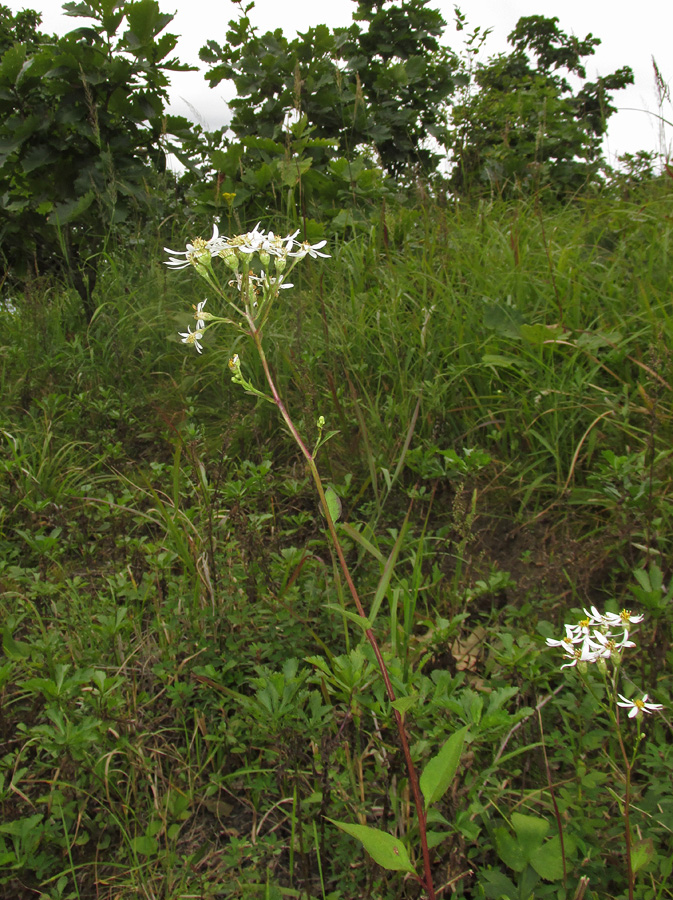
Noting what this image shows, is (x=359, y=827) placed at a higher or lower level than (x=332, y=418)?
lower

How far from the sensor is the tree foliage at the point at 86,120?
3.40 metres

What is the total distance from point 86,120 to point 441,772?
3.70m

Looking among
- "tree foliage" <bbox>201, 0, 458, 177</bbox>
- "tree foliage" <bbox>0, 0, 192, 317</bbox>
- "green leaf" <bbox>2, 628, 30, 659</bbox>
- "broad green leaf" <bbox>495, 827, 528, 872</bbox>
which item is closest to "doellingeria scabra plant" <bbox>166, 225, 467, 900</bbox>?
"broad green leaf" <bbox>495, 827, 528, 872</bbox>

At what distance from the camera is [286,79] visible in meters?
4.27

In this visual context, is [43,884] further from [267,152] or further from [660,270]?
[267,152]

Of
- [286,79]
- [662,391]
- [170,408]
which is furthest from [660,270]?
[286,79]

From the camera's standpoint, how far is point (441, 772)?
33.8 inches

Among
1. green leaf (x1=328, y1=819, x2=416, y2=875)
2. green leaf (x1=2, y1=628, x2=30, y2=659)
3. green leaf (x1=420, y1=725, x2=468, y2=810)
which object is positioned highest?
green leaf (x1=420, y1=725, x2=468, y2=810)

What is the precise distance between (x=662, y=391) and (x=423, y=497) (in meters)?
0.80

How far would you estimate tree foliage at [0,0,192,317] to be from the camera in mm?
3400

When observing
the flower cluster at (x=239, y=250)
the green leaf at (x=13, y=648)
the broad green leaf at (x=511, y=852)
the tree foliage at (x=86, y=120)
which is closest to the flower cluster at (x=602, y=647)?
the broad green leaf at (x=511, y=852)

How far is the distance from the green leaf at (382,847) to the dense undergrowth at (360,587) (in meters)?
0.17

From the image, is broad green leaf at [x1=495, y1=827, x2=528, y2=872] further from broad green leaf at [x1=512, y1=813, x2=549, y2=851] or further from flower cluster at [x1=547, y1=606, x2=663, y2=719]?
flower cluster at [x1=547, y1=606, x2=663, y2=719]

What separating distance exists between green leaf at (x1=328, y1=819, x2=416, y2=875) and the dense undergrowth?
17 cm
